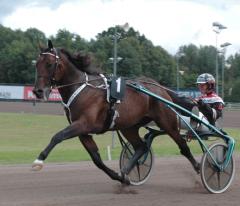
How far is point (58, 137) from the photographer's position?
705cm

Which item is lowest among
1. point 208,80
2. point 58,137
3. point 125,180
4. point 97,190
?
point 97,190

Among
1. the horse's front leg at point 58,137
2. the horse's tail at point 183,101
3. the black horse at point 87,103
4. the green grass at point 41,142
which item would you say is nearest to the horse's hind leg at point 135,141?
the black horse at point 87,103

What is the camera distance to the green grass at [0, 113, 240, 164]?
15.7 m

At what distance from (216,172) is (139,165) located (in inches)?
47.6

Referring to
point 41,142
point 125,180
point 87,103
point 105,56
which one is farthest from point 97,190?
point 105,56

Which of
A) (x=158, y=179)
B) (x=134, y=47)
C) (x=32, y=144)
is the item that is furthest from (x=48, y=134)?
(x=134, y=47)

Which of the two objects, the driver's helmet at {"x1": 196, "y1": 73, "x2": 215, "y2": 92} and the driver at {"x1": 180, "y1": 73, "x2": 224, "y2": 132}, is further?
the driver at {"x1": 180, "y1": 73, "x2": 224, "y2": 132}

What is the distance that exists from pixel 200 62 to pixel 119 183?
108476 millimetres

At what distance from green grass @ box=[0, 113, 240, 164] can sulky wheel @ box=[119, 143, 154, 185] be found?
184 inches

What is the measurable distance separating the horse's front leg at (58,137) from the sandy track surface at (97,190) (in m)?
0.50

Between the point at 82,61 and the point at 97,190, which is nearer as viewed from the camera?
the point at 82,61

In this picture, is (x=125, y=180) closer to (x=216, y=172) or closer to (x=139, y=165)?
(x=139, y=165)

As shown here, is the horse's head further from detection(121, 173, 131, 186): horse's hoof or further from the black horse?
detection(121, 173, 131, 186): horse's hoof

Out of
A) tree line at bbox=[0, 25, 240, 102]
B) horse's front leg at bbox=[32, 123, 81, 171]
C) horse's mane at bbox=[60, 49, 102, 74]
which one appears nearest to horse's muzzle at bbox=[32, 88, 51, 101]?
horse's front leg at bbox=[32, 123, 81, 171]
